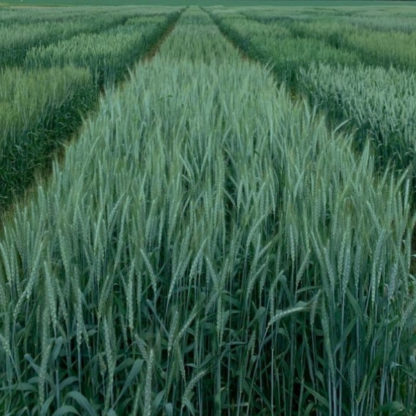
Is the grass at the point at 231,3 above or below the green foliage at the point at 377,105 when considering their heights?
above

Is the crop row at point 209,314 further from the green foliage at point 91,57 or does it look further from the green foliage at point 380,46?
the green foliage at point 91,57

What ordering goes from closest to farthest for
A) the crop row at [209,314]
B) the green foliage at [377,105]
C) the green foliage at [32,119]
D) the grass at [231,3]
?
the crop row at [209,314] → the green foliage at [377,105] → the green foliage at [32,119] → the grass at [231,3]

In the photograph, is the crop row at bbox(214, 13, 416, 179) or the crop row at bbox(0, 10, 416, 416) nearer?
the crop row at bbox(0, 10, 416, 416)

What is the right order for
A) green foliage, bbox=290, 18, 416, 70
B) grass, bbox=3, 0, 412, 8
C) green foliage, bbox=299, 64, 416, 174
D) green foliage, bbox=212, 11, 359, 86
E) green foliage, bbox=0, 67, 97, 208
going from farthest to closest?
grass, bbox=3, 0, 412, 8 → green foliage, bbox=290, 18, 416, 70 → green foliage, bbox=212, 11, 359, 86 → green foliage, bbox=0, 67, 97, 208 → green foliage, bbox=299, 64, 416, 174

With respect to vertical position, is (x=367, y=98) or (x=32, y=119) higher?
(x=367, y=98)

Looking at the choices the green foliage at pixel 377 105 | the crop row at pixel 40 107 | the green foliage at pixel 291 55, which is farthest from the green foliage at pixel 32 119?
the green foliage at pixel 291 55

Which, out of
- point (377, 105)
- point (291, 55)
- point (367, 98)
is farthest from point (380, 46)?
point (377, 105)

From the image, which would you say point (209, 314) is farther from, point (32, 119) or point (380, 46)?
point (380, 46)

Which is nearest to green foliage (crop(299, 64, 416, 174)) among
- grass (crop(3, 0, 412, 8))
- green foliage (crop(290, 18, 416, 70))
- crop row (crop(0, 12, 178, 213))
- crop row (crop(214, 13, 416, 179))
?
crop row (crop(214, 13, 416, 179))

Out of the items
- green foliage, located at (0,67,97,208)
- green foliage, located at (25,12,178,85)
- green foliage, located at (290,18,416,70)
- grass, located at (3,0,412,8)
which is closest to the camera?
green foliage, located at (0,67,97,208)

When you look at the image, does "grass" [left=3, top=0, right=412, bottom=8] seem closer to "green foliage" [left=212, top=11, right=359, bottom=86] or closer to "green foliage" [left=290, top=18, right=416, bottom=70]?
"green foliage" [left=290, top=18, right=416, bottom=70]

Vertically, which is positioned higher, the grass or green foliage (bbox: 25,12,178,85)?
the grass
